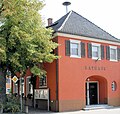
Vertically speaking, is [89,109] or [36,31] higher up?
[36,31]

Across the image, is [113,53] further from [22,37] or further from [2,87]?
[2,87]

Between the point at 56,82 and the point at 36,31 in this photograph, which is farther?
the point at 56,82

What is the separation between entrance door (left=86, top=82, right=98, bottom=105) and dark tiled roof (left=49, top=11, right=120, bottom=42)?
16.7 ft

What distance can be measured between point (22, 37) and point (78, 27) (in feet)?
26.6

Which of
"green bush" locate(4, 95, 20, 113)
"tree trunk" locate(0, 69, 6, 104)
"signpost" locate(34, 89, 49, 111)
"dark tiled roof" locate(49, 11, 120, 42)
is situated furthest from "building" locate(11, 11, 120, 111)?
"tree trunk" locate(0, 69, 6, 104)

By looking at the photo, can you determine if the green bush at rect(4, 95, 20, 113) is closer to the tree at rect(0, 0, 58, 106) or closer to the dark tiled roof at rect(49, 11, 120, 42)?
the tree at rect(0, 0, 58, 106)

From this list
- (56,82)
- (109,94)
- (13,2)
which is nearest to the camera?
(13,2)

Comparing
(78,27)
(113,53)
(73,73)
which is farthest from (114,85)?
(78,27)

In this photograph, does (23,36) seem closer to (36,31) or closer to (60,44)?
(36,31)

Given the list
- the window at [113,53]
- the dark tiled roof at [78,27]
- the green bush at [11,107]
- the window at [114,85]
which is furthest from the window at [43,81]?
the window at [113,53]

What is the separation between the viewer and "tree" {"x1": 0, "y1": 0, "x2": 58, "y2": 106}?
19.8 metres

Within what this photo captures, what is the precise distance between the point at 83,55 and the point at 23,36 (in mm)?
7348

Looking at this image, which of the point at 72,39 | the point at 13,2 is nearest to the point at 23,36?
the point at 13,2

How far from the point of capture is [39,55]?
829 inches
